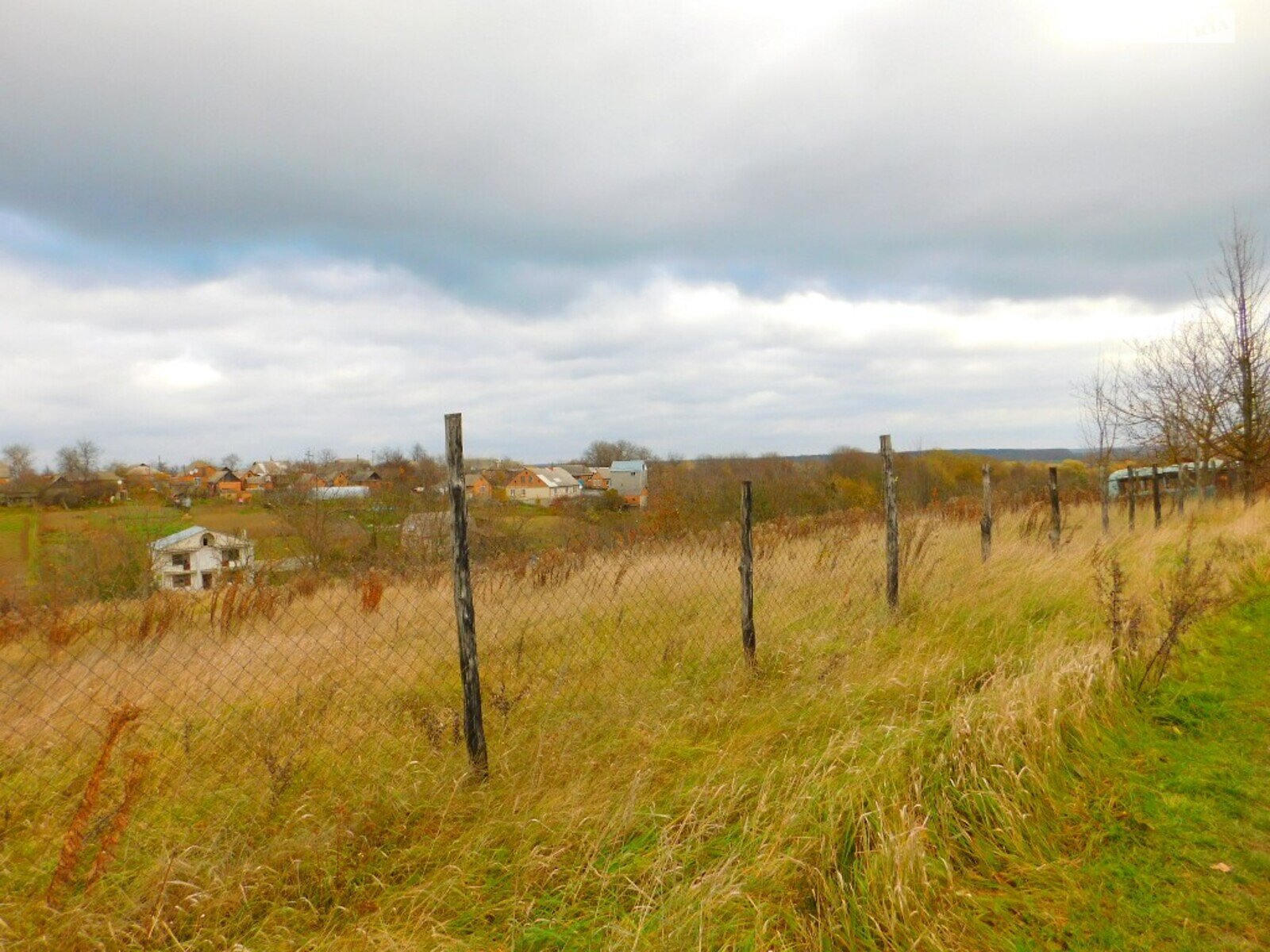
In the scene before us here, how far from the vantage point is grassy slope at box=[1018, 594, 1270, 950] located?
260 centimetres

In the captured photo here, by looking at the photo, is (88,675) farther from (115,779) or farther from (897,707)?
(897,707)

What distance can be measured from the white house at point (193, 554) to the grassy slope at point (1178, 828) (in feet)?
Result: 34.5

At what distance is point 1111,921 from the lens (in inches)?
104

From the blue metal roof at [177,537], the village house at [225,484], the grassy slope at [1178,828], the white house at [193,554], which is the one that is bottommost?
the grassy slope at [1178,828]

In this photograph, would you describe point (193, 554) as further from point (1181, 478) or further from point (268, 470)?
point (1181, 478)

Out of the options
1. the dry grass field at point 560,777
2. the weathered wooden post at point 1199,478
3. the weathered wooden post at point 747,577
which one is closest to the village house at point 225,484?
the dry grass field at point 560,777

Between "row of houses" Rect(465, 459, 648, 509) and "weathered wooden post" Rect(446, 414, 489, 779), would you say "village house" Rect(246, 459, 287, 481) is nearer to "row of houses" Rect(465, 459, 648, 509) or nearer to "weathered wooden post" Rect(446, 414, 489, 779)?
"row of houses" Rect(465, 459, 648, 509)

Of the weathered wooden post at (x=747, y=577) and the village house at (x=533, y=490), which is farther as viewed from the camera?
the village house at (x=533, y=490)

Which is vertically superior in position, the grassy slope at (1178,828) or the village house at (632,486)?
the village house at (632,486)

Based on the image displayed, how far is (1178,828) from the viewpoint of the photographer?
3.21 metres

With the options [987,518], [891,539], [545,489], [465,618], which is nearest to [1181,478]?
[987,518]

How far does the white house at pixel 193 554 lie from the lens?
10.8 metres

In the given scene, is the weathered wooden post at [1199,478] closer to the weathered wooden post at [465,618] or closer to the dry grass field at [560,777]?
the dry grass field at [560,777]

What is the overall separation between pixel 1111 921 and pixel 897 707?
68.1 inches
